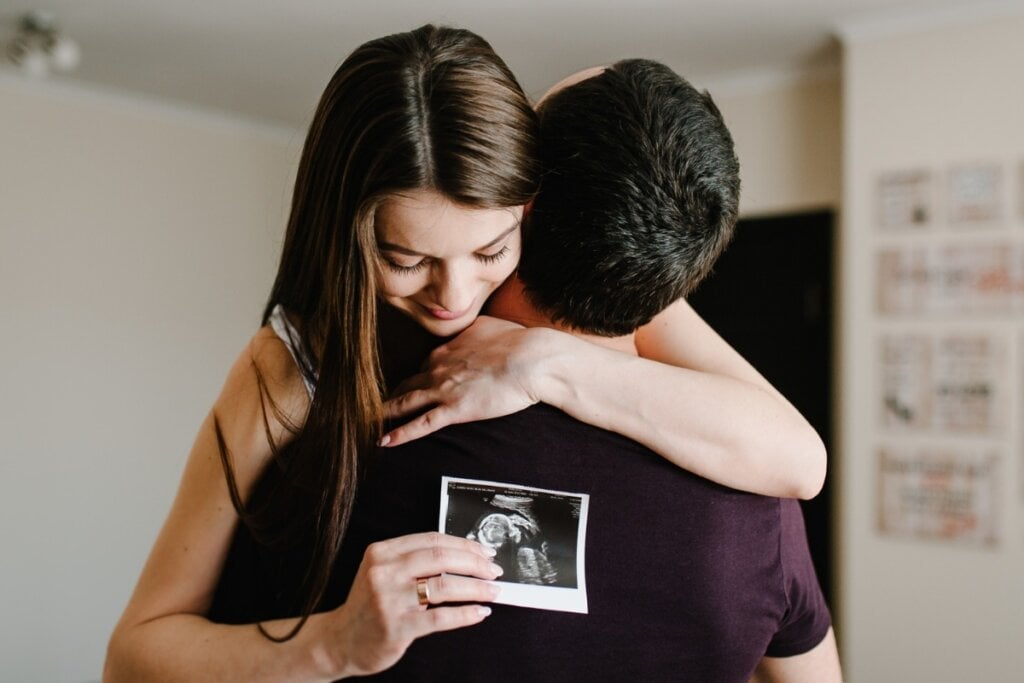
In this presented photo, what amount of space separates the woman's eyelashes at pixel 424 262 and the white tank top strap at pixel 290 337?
130 mm

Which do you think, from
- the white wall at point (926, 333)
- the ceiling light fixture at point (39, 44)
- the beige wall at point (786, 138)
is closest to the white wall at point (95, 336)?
the ceiling light fixture at point (39, 44)

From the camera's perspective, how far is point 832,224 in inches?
160

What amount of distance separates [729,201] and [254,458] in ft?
1.91

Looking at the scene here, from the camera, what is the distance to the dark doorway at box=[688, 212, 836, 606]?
407cm

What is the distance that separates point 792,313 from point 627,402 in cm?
Result: 354

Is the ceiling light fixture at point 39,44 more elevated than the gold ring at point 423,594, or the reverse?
the ceiling light fixture at point 39,44

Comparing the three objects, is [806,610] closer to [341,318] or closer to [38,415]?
[341,318]

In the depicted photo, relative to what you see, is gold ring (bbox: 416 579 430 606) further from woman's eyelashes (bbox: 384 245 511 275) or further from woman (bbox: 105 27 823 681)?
Answer: woman's eyelashes (bbox: 384 245 511 275)

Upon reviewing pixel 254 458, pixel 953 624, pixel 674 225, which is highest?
pixel 674 225

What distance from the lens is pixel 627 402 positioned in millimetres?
869

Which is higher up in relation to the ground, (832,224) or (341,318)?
(832,224)

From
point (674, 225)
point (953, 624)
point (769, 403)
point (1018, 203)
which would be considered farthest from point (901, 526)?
point (674, 225)

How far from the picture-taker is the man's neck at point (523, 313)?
3.28 ft

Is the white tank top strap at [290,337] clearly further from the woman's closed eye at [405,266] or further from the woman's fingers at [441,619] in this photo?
the woman's fingers at [441,619]
